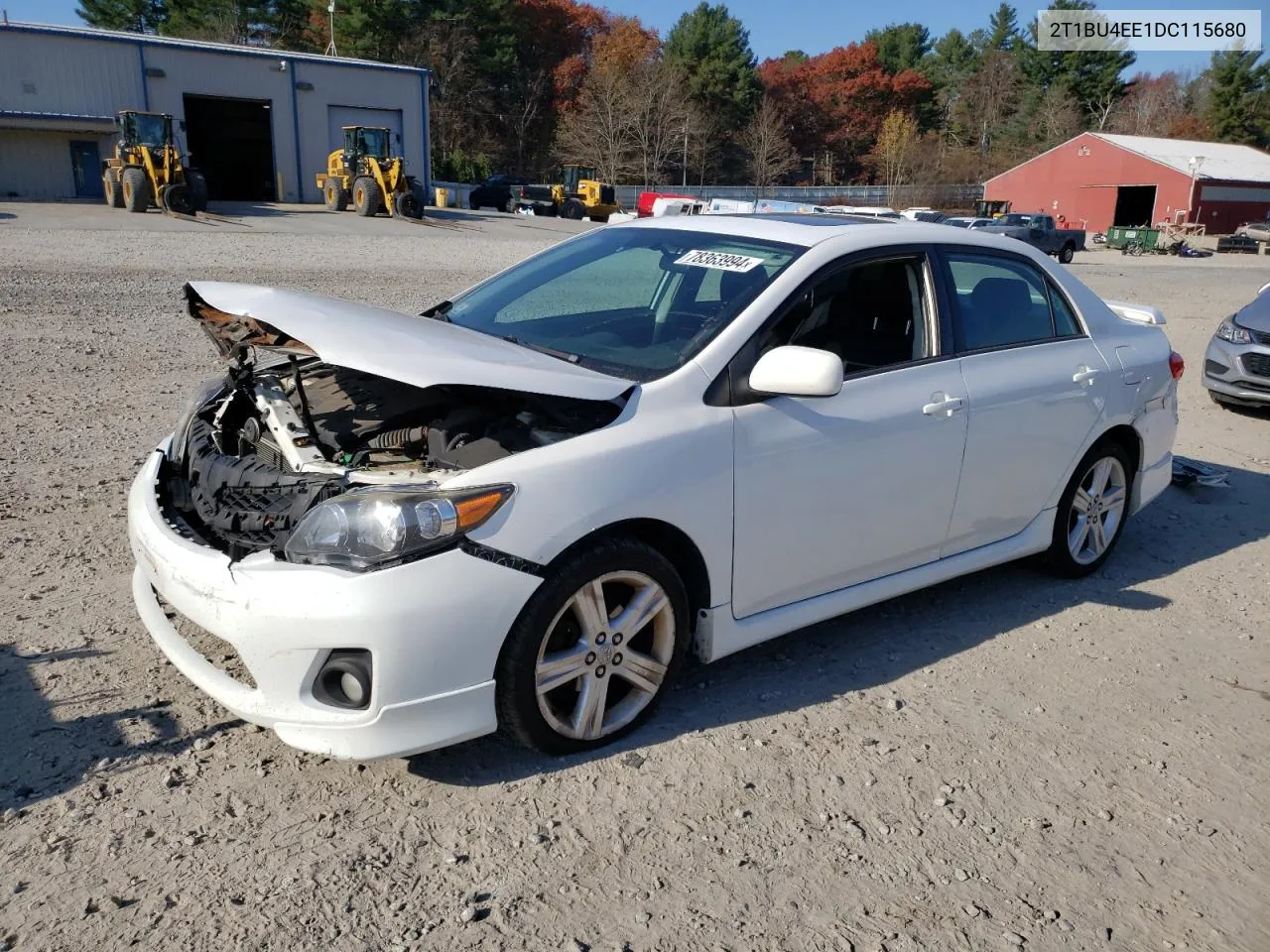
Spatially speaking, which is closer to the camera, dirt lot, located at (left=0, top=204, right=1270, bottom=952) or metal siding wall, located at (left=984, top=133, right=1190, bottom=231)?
dirt lot, located at (left=0, top=204, right=1270, bottom=952)

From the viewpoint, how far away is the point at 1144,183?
175ft

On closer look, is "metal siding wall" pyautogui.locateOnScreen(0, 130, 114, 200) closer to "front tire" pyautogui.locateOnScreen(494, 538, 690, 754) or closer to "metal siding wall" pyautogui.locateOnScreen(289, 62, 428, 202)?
"metal siding wall" pyautogui.locateOnScreen(289, 62, 428, 202)

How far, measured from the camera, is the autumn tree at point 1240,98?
7769 centimetres

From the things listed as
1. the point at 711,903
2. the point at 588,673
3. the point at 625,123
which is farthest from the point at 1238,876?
the point at 625,123

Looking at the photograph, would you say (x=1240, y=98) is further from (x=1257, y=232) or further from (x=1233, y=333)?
(x=1233, y=333)

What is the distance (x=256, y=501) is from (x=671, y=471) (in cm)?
128

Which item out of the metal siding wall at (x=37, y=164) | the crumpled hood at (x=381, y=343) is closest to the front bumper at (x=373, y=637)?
the crumpled hood at (x=381, y=343)

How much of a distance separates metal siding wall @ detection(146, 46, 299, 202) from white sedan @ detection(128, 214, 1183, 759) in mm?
39108

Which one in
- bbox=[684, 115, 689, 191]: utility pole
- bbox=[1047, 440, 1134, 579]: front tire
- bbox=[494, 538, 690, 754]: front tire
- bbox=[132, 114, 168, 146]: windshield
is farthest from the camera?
bbox=[684, 115, 689, 191]: utility pole

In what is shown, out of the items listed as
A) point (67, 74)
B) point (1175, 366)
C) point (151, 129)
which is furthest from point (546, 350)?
point (67, 74)

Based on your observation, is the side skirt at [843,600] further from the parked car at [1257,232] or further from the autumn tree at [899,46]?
the autumn tree at [899,46]

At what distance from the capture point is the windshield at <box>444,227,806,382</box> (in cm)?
367

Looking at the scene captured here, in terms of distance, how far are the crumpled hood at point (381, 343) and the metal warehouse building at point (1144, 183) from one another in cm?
5585

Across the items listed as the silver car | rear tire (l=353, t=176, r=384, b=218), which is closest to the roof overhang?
rear tire (l=353, t=176, r=384, b=218)
